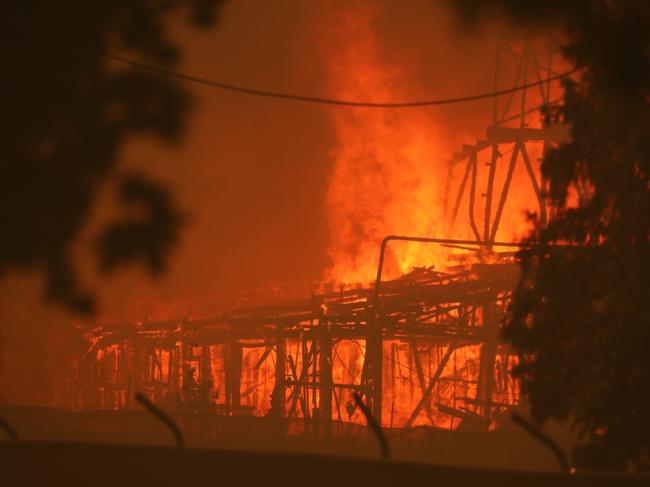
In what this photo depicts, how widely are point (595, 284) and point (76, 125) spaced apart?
722 cm

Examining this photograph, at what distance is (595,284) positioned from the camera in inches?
431

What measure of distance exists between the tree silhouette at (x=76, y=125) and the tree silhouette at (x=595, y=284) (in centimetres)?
552

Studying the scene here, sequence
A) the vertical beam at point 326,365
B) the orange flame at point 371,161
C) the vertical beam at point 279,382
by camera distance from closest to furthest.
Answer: the vertical beam at point 326,365
the vertical beam at point 279,382
the orange flame at point 371,161

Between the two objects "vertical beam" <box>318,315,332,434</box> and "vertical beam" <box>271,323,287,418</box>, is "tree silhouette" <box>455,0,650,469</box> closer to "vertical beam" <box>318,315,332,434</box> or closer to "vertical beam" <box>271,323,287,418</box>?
"vertical beam" <box>318,315,332,434</box>

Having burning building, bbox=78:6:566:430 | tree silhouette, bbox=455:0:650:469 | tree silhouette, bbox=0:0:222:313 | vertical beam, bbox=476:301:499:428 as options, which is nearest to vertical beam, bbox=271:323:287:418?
burning building, bbox=78:6:566:430

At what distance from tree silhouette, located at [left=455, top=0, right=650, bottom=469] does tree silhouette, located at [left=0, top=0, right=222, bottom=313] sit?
5.52 metres

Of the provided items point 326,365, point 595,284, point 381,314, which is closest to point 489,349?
point 381,314

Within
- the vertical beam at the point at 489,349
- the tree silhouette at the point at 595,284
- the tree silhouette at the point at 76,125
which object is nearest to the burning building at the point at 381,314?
the vertical beam at the point at 489,349

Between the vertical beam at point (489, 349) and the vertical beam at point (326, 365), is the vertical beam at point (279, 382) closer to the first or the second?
the vertical beam at point (326, 365)

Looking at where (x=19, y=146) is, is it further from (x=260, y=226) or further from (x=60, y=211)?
(x=260, y=226)

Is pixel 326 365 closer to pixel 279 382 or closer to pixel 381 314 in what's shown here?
pixel 381 314

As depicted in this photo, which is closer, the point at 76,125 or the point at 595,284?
the point at 76,125

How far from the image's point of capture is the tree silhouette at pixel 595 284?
10.4 metres

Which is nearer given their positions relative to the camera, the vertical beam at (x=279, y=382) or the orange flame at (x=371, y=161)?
the vertical beam at (x=279, y=382)
